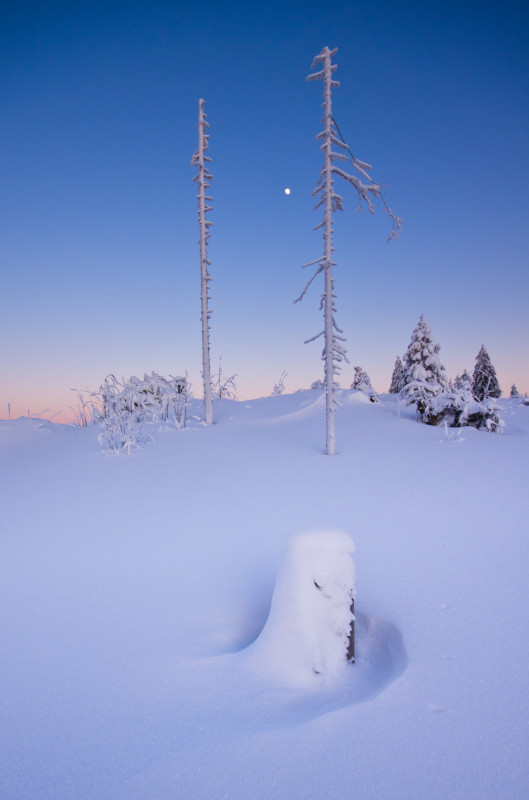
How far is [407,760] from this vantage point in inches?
72.9

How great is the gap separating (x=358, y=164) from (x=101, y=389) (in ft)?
30.4

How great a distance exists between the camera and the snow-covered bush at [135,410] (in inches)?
388

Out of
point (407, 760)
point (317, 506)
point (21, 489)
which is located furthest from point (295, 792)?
point (21, 489)

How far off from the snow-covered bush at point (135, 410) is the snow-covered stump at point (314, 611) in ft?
23.5

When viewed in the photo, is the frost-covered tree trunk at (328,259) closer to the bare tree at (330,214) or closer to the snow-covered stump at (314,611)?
the bare tree at (330,214)

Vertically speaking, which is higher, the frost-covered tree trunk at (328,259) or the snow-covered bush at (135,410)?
the frost-covered tree trunk at (328,259)

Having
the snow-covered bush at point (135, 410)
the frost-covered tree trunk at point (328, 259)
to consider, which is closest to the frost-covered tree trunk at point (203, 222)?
the snow-covered bush at point (135, 410)

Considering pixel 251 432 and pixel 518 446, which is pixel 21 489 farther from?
pixel 518 446

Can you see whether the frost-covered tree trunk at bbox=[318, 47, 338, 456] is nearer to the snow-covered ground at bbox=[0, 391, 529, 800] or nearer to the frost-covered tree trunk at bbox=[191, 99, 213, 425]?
the snow-covered ground at bbox=[0, 391, 529, 800]

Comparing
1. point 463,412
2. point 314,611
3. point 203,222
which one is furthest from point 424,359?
point 314,611

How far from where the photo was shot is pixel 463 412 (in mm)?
11047

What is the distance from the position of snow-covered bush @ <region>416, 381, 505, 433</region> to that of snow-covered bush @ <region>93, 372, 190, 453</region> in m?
7.54

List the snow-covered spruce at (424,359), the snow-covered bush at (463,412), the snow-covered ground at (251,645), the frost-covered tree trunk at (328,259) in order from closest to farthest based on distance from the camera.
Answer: the snow-covered ground at (251,645)
the frost-covered tree trunk at (328,259)
the snow-covered bush at (463,412)
the snow-covered spruce at (424,359)

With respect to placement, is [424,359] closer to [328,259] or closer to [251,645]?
[328,259]
